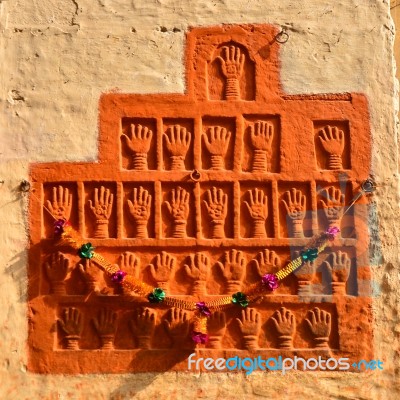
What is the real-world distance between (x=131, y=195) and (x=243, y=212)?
731mm

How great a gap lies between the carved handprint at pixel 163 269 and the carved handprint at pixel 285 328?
0.71 meters

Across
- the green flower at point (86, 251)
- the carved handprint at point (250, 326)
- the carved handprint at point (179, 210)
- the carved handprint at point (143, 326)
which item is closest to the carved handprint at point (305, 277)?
the carved handprint at point (250, 326)

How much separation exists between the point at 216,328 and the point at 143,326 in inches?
17.9

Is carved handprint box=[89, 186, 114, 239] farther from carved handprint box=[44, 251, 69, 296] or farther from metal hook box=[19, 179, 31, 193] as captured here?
metal hook box=[19, 179, 31, 193]

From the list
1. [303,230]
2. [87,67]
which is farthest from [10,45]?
[303,230]

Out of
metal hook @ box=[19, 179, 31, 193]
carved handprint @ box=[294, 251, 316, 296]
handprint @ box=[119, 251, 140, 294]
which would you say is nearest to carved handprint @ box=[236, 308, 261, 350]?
carved handprint @ box=[294, 251, 316, 296]

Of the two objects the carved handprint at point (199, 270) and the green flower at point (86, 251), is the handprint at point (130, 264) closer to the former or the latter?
the green flower at point (86, 251)

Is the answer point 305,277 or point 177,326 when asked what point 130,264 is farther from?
point 305,277

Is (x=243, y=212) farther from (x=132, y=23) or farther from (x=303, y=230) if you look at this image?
(x=132, y=23)

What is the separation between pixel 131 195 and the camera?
16.3ft

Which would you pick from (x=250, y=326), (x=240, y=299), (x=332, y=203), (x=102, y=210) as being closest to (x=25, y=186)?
(x=102, y=210)

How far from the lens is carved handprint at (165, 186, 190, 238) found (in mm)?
4930

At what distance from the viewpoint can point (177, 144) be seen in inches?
198

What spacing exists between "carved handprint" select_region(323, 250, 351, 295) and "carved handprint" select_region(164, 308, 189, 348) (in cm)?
96
